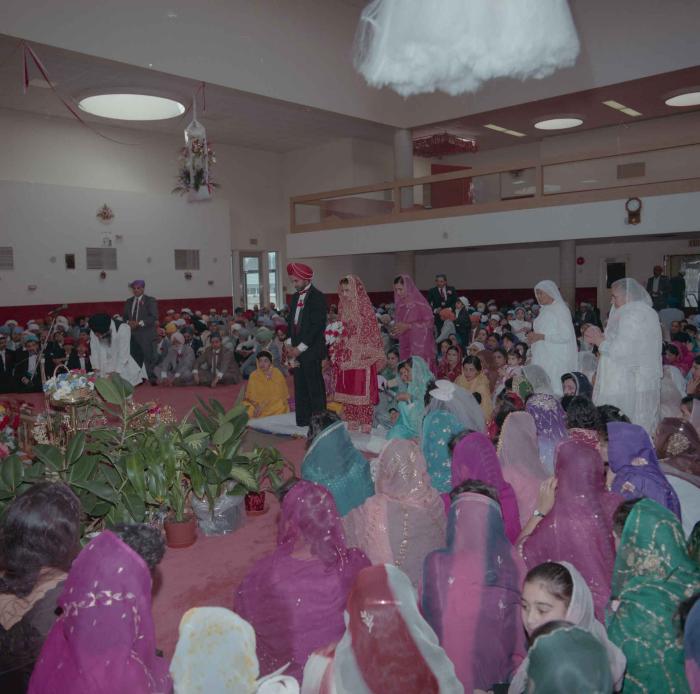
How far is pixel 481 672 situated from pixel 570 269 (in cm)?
1193

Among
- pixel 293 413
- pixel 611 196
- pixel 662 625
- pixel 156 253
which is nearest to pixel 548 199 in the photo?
pixel 611 196

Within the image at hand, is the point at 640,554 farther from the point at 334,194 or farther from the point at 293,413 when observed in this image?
the point at 334,194

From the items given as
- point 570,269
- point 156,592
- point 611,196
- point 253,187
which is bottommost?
point 156,592

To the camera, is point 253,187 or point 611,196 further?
point 253,187

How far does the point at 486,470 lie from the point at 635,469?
1.87 ft

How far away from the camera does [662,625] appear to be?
1782mm

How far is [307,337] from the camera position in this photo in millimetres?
5590

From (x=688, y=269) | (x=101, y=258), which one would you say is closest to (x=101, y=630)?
(x=101, y=258)

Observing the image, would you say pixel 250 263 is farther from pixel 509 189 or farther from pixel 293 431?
pixel 293 431

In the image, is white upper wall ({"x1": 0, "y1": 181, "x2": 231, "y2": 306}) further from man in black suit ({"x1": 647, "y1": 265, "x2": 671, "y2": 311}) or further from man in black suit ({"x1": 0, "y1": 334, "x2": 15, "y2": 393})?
man in black suit ({"x1": 647, "y1": 265, "x2": 671, "y2": 311})

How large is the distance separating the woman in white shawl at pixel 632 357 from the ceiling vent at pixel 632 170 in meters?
5.00

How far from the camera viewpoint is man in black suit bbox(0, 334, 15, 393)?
27.7ft

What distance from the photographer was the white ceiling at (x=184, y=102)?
8.79m

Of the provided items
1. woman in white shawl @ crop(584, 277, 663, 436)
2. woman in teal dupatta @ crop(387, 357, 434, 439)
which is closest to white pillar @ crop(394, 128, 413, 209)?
woman in teal dupatta @ crop(387, 357, 434, 439)
